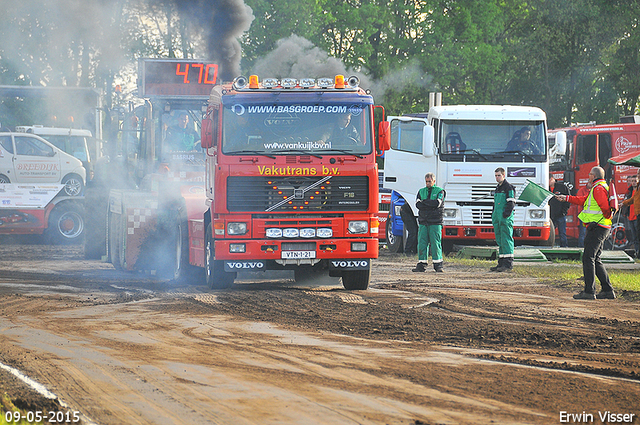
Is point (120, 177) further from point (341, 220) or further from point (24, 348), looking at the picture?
point (24, 348)

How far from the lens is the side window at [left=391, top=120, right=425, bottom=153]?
19828 mm

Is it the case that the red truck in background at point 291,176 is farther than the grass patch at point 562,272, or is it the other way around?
the grass patch at point 562,272

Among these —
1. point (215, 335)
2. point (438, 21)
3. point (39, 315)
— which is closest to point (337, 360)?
point (215, 335)

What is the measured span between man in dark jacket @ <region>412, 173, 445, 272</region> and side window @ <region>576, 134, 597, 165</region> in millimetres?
7465

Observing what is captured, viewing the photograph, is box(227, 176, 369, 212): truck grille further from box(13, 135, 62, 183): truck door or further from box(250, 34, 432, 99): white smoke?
box(13, 135, 62, 183): truck door

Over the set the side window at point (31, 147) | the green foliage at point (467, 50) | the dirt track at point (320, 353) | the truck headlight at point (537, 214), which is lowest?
the dirt track at point (320, 353)

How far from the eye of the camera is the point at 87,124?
95.3 ft

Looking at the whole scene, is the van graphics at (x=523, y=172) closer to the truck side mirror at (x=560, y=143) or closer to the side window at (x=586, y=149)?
the truck side mirror at (x=560, y=143)

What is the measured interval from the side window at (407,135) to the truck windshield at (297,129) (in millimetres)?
7494

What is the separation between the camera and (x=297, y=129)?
40.3 feet

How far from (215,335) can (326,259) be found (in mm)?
3883

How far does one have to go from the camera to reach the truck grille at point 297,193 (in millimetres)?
12211

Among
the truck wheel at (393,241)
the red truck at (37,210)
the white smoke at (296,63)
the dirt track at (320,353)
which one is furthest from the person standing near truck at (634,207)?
the red truck at (37,210)

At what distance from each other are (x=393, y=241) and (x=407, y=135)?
11.0 feet
